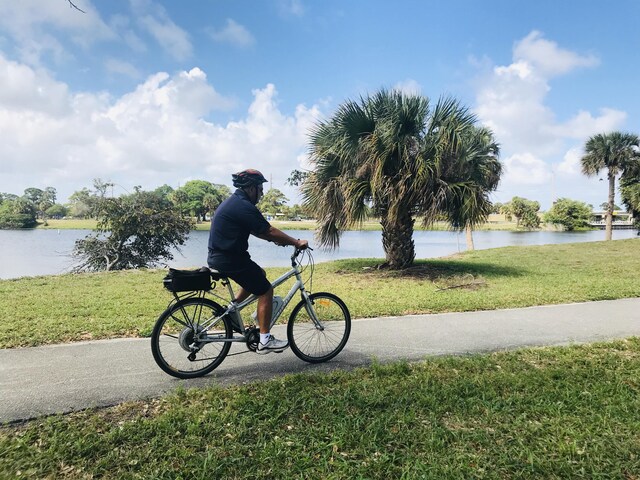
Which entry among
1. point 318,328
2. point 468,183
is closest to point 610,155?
point 468,183

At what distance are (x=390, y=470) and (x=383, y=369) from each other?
5.22 ft

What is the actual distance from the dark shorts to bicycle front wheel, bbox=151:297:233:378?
1.14 ft

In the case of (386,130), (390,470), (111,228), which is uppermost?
(386,130)

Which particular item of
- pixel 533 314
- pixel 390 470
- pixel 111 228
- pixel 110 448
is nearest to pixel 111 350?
pixel 110 448

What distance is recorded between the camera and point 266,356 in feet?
14.8

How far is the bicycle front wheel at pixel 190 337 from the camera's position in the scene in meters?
3.74

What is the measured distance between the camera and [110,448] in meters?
2.60

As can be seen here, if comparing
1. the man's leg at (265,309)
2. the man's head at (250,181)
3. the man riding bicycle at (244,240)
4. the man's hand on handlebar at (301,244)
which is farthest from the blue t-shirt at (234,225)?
the man's leg at (265,309)

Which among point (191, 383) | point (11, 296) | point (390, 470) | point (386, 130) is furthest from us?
point (386, 130)

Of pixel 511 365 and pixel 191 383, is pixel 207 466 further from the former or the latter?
pixel 511 365

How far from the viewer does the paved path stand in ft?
11.3

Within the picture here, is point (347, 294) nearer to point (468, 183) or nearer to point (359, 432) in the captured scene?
point (468, 183)

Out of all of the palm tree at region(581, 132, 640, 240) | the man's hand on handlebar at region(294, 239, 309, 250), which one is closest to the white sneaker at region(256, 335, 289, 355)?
the man's hand on handlebar at region(294, 239, 309, 250)

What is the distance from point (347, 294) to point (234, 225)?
5208mm
